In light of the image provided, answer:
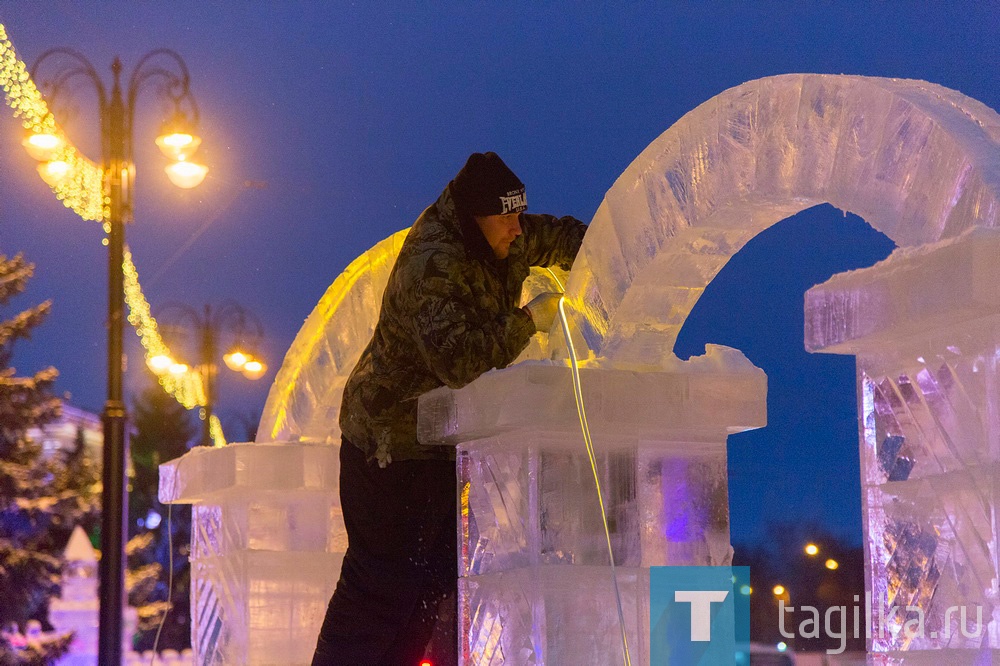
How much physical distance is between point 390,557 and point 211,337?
11019 mm

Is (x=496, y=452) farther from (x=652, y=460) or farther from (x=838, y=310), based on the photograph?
(x=838, y=310)

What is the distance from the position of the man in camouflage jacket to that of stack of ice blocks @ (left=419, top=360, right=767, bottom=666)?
33 cm

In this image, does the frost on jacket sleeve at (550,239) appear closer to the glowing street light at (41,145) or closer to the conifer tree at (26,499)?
the glowing street light at (41,145)

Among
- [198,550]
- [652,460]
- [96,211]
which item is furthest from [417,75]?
[652,460]

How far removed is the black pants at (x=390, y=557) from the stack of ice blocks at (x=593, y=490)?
0.69 meters

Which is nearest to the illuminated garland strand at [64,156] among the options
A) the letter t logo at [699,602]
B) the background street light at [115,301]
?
the background street light at [115,301]

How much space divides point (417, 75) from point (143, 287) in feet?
29.8

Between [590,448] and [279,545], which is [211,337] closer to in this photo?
[279,545]

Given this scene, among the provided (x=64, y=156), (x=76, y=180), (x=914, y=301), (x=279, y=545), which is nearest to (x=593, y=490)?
(x=914, y=301)

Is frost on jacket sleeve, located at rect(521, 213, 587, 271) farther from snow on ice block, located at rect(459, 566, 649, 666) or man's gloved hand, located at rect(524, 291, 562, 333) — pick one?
A: snow on ice block, located at rect(459, 566, 649, 666)

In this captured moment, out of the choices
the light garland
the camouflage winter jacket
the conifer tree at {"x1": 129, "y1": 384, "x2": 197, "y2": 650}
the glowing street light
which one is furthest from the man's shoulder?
the conifer tree at {"x1": 129, "y1": 384, "x2": 197, "y2": 650}

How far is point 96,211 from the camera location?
1245 cm

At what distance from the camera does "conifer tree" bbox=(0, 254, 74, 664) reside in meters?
20.8

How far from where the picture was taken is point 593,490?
Result: 10.9ft
